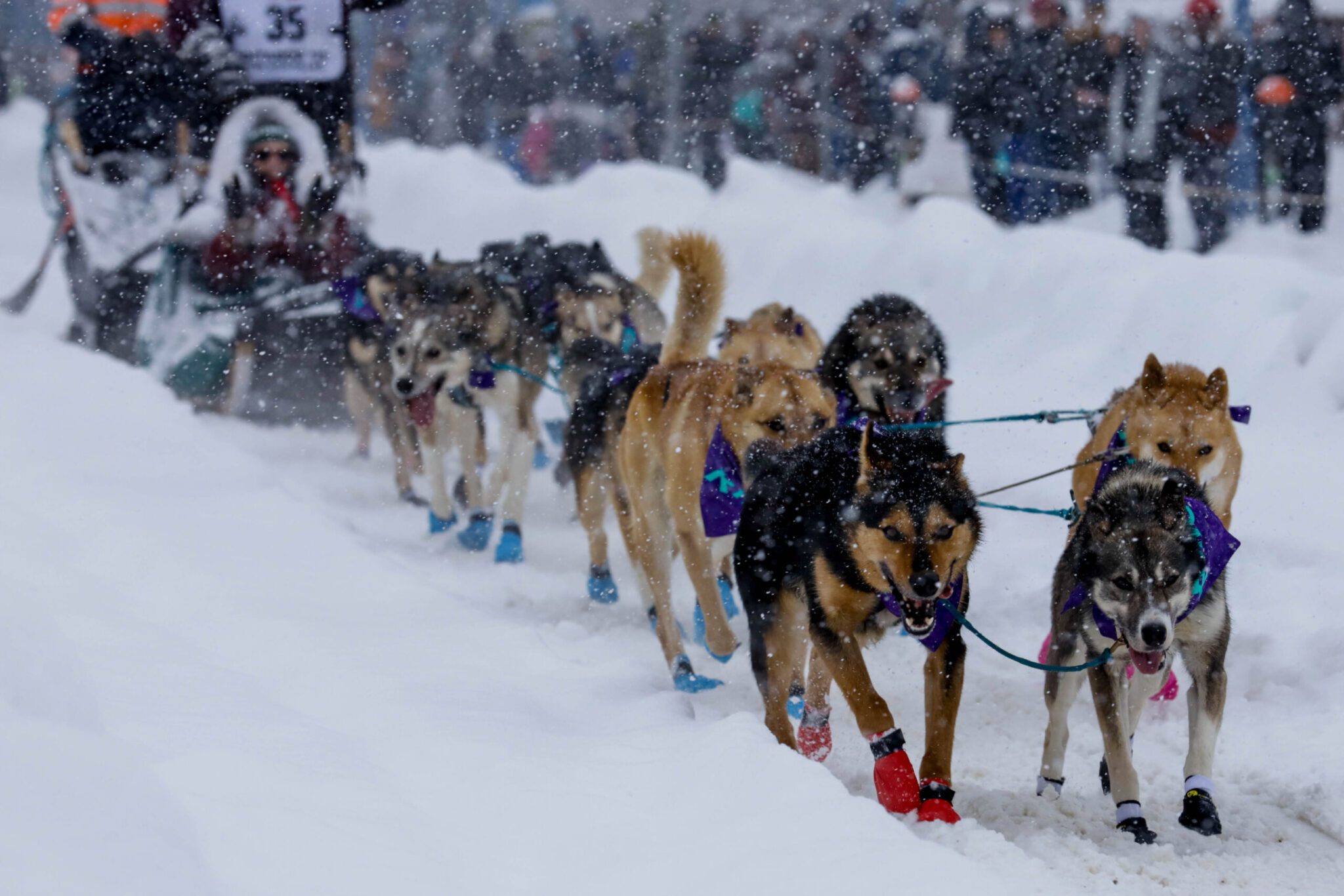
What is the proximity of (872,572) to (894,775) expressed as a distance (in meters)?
0.50

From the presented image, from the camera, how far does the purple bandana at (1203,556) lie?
137 inches

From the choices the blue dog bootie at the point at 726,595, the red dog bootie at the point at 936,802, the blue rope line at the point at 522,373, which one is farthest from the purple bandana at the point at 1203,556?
the blue rope line at the point at 522,373

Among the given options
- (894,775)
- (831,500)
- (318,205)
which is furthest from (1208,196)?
(894,775)

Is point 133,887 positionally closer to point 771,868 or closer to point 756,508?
point 771,868

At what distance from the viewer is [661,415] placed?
5.07 meters

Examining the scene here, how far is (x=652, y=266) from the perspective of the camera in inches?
313

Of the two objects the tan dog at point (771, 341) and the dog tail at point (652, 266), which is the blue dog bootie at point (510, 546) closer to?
the tan dog at point (771, 341)

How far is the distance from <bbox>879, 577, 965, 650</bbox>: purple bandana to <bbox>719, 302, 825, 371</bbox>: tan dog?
7.09 feet

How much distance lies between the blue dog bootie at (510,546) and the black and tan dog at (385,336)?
4.28 ft

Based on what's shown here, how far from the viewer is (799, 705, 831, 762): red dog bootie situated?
13.2 feet

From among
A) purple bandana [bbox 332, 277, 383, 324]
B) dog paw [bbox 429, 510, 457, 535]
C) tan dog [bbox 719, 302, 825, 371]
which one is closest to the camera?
tan dog [bbox 719, 302, 825, 371]

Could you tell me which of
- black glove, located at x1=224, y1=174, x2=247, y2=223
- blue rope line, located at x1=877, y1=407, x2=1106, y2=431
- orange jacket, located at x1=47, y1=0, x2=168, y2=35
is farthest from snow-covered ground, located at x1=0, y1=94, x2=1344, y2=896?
orange jacket, located at x1=47, y1=0, x2=168, y2=35

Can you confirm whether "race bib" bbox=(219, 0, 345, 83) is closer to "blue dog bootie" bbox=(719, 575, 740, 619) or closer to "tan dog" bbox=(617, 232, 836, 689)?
"tan dog" bbox=(617, 232, 836, 689)

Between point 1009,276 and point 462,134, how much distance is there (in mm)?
11026
